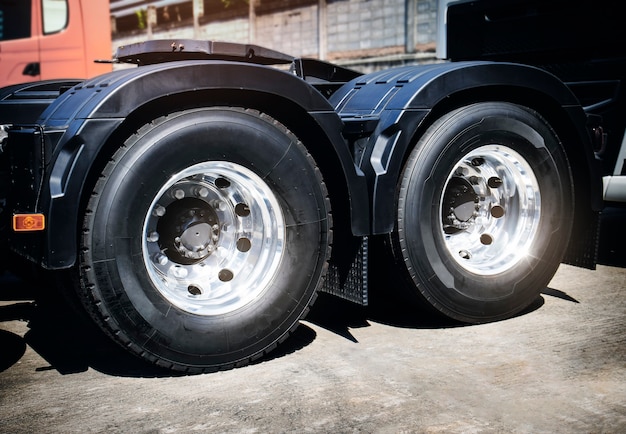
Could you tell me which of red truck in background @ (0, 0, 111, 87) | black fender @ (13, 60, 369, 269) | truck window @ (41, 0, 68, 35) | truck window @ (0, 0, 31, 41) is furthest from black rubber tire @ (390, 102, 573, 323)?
truck window @ (0, 0, 31, 41)

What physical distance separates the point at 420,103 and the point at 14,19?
16.5 ft

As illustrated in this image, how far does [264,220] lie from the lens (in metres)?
3.13

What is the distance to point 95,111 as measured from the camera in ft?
8.46

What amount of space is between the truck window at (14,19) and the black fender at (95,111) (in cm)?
449

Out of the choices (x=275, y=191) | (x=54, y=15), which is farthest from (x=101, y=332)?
(x=54, y=15)

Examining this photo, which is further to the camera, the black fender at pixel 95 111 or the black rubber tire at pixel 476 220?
the black rubber tire at pixel 476 220

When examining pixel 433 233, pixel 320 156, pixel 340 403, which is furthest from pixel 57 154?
pixel 433 233

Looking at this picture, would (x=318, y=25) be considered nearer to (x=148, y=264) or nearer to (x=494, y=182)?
(x=494, y=182)

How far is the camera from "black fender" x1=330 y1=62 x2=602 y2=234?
3248 millimetres

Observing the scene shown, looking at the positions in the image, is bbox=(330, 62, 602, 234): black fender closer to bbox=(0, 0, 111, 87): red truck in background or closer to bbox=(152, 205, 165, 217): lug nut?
bbox=(152, 205, 165, 217): lug nut

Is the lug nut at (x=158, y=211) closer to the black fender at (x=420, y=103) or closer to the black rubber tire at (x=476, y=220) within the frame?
the black fender at (x=420, y=103)

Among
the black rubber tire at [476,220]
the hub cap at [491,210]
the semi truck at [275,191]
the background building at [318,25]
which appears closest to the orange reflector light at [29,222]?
the semi truck at [275,191]

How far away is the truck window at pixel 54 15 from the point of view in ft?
22.6

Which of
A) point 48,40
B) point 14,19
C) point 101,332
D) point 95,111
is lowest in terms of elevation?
point 101,332
